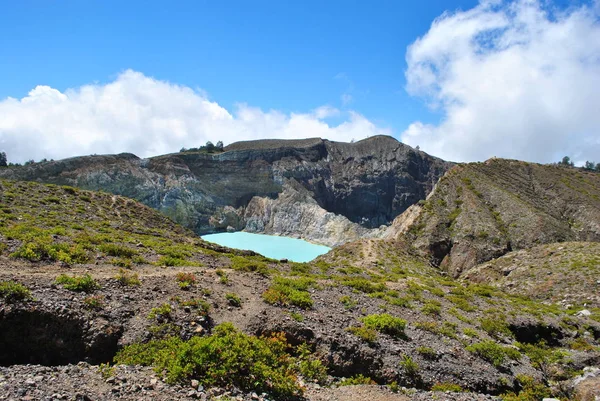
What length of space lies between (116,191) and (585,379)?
294 ft

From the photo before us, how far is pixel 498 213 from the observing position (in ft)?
150

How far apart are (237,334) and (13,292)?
621 cm

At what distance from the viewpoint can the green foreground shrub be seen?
356 inches

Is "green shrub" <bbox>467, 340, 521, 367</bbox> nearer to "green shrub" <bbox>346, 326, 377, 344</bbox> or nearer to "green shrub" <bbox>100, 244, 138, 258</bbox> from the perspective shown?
"green shrub" <bbox>346, 326, 377, 344</bbox>

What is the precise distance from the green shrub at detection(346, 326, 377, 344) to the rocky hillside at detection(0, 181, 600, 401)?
72 mm

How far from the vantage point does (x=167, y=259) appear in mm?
19688

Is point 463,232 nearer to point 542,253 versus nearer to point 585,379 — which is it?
point 542,253

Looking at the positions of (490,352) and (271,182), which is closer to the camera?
(490,352)

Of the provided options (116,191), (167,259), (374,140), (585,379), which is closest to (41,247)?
(167,259)

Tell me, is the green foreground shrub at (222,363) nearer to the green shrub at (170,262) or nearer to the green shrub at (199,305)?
the green shrub at (199,305)

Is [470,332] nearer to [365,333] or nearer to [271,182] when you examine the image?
[365,333]

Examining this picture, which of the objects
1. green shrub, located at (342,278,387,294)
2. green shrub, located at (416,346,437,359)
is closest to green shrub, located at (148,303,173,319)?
green shrub, located at (416,346,437,359)

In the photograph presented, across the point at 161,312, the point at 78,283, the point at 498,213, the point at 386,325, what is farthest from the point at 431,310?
the point at 498,213

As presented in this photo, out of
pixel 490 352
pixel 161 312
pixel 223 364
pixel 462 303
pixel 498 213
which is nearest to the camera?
pixel 223 364
